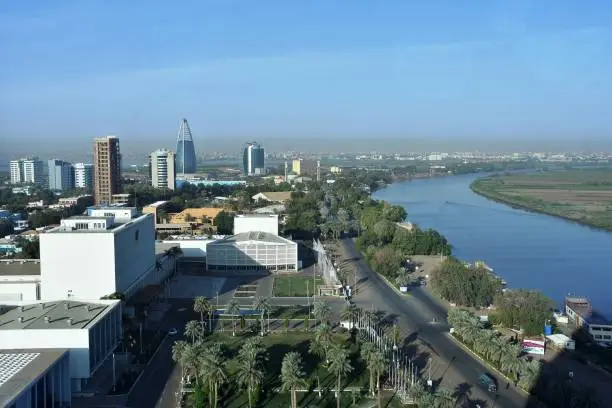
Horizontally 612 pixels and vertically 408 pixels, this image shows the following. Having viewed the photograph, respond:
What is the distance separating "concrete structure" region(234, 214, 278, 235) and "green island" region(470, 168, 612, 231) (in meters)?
15.0

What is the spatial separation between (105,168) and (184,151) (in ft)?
90.1

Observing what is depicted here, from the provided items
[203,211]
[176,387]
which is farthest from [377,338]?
[203,211]

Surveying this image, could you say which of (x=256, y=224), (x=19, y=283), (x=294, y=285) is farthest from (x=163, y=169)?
(x=19, y=283)

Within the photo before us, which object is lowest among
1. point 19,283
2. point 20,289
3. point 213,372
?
point 213,372

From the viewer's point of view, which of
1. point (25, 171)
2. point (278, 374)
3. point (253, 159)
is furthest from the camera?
point (253, 159)

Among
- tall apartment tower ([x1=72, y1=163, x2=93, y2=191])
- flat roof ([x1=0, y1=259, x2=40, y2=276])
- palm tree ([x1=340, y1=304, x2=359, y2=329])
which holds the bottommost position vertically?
palm tree ([x1=340, y1=304, x2=359, y2=329])

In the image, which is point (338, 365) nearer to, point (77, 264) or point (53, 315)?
point (53, 315)

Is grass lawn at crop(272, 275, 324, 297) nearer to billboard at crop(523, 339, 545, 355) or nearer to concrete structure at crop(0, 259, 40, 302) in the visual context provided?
concrete structure at crop(0, 259, 40, 302)

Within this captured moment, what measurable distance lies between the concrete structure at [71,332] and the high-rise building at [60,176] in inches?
1329

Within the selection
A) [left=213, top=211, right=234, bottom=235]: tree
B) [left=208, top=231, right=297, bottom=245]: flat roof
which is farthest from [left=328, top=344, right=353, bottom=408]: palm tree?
[left=213, top=211, right=234, bottom=235]: tree

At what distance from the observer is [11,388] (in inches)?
266

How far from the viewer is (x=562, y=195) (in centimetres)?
3903

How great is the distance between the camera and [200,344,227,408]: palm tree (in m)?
8.01

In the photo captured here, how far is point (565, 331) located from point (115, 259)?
8.06 metres
